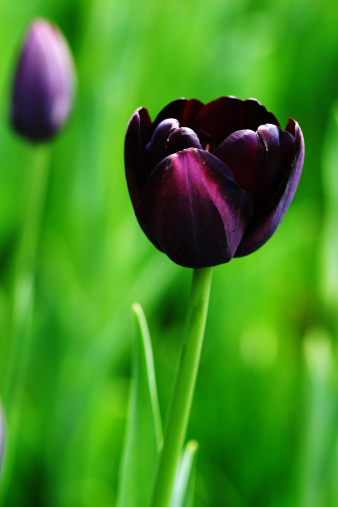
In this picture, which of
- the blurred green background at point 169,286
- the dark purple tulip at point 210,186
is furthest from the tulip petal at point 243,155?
the blurred green background at point 169,286

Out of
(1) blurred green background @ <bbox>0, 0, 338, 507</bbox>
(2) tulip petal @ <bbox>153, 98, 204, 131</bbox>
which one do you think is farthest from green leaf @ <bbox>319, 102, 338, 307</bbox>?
(2) tulip petal @ <bbox>153, 98, 204, 131</bbox>

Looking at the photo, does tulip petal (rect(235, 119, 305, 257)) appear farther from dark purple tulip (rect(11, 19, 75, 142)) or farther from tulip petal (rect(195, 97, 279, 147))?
dark purple tulip (rect(11, 19, 75, 142))

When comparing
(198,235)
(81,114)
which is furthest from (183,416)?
(81,114)

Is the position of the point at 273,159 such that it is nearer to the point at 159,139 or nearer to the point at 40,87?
the point at 159,139

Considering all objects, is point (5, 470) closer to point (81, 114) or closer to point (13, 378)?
point (13, 378)

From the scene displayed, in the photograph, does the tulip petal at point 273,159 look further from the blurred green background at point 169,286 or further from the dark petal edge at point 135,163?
the blurred green background at point 169,286

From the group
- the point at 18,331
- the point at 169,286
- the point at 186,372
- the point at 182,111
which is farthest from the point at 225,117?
the point at 169,286
